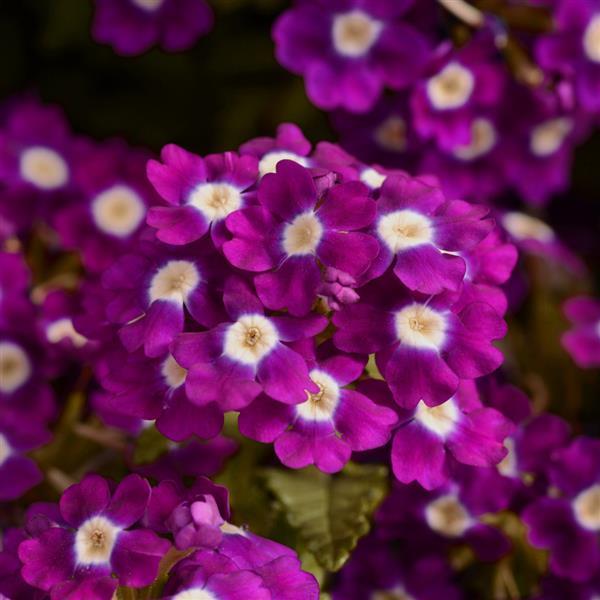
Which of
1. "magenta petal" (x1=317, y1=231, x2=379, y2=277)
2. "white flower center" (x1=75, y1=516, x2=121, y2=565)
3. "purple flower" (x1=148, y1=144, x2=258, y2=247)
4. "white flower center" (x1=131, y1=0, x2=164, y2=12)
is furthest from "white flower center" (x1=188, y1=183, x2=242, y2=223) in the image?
"white flower center" (x1=131, y1=0, x2=164, y2=12)

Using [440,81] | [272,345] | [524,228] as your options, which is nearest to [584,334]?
[524,228]

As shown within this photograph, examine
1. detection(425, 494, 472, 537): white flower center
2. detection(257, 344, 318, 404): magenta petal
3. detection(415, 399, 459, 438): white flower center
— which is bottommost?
detection(425, 494, 472, 537): white flower center

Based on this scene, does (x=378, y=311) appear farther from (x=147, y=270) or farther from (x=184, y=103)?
(x=184, y=103)

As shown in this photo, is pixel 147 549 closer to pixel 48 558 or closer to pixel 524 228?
pixel 48 558

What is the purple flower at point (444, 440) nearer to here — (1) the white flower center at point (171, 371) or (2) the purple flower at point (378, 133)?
(1) the white flower center at point (171, 371)

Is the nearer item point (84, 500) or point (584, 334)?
point (84, 500)

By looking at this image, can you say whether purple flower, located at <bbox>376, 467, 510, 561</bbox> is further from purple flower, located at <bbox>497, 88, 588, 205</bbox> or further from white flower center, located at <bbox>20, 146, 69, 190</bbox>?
white flower center, located at <bbox>20, 146, 69, 190</bbox>

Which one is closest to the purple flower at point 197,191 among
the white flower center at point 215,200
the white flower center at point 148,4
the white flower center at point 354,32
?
the white flower center at point 215,200

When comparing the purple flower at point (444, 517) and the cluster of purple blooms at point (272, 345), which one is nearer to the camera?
the cluster of purple blooms at point (272, 345)
